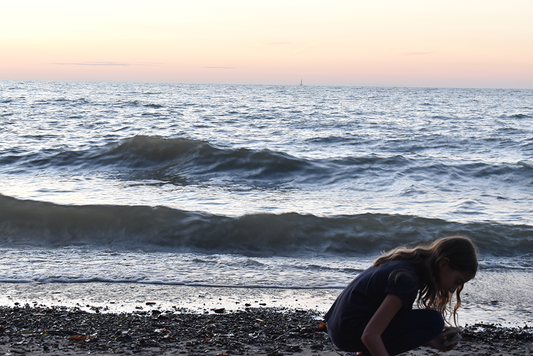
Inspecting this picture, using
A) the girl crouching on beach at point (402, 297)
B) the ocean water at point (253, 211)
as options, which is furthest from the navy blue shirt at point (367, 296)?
the ocean water at point (253, 211)

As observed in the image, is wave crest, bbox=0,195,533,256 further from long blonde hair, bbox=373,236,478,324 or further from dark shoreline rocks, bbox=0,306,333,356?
long blonde hair, bbox=373,236,478,324

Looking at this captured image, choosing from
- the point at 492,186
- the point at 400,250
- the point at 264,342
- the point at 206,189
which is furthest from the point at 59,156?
the point at 400,250

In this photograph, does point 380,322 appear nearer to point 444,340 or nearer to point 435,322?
point 435,322

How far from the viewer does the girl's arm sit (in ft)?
7.79

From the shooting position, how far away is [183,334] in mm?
3926

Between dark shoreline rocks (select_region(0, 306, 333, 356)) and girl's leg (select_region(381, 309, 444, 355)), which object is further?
dark shoreline rocks (select_region(0, 306, 333, 356))

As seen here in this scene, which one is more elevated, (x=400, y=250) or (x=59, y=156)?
(x=400, y=250)

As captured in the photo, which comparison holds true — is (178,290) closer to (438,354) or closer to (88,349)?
(88,349)

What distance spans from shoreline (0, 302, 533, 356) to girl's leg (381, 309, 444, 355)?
935mm

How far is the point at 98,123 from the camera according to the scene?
2641 centimetres

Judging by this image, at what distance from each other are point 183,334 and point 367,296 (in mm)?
1901

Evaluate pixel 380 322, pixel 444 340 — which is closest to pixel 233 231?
pixel 444 340

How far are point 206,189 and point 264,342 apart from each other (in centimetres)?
832

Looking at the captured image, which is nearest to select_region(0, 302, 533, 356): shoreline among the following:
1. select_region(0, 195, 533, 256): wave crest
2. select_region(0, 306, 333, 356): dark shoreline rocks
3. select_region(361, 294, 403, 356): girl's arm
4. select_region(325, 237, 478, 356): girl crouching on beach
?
select_region(0, 306, 333, 356): dark shoreline rocks
